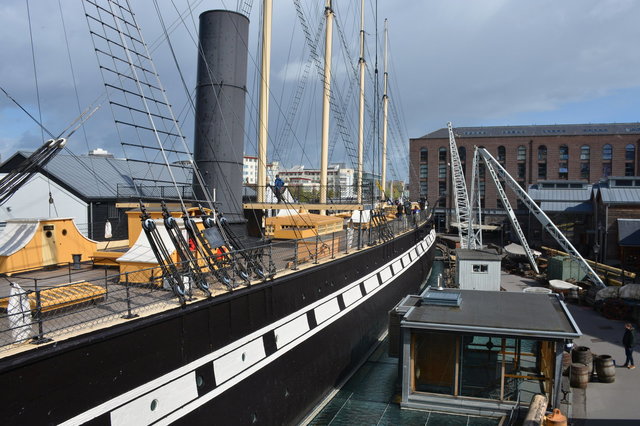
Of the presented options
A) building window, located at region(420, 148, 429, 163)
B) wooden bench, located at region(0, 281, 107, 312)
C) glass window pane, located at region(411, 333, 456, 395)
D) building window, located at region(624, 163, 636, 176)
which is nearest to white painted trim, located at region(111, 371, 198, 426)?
wooden bench, located at region(0, 281, 107, 312)

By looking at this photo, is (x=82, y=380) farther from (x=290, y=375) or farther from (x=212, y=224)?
(x=290, y=375)

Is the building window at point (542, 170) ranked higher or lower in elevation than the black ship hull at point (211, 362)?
higher

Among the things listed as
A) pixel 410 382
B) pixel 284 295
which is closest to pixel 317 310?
pixel 284 295

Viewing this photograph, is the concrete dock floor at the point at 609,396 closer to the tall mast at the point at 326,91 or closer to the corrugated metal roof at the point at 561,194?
the tall mast at the point at 326,91

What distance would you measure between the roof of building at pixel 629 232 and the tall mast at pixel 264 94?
90.6ft

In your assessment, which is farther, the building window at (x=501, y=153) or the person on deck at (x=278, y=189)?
the building window at (x=501, y=153)

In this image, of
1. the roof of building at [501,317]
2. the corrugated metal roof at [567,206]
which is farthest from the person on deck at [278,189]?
the corrugated metal roof at [567,206]

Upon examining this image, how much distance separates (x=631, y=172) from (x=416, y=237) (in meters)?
44.7

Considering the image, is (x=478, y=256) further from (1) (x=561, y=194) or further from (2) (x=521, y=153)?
(2) (x=521, y=153)

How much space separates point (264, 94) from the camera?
18.3 meters

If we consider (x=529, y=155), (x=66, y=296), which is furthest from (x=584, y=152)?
(x=66, y=296)

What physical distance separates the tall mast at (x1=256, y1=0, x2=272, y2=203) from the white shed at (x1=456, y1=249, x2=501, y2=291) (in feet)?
38.3

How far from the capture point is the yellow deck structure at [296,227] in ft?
49.3

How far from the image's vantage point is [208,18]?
12016 millimetres
